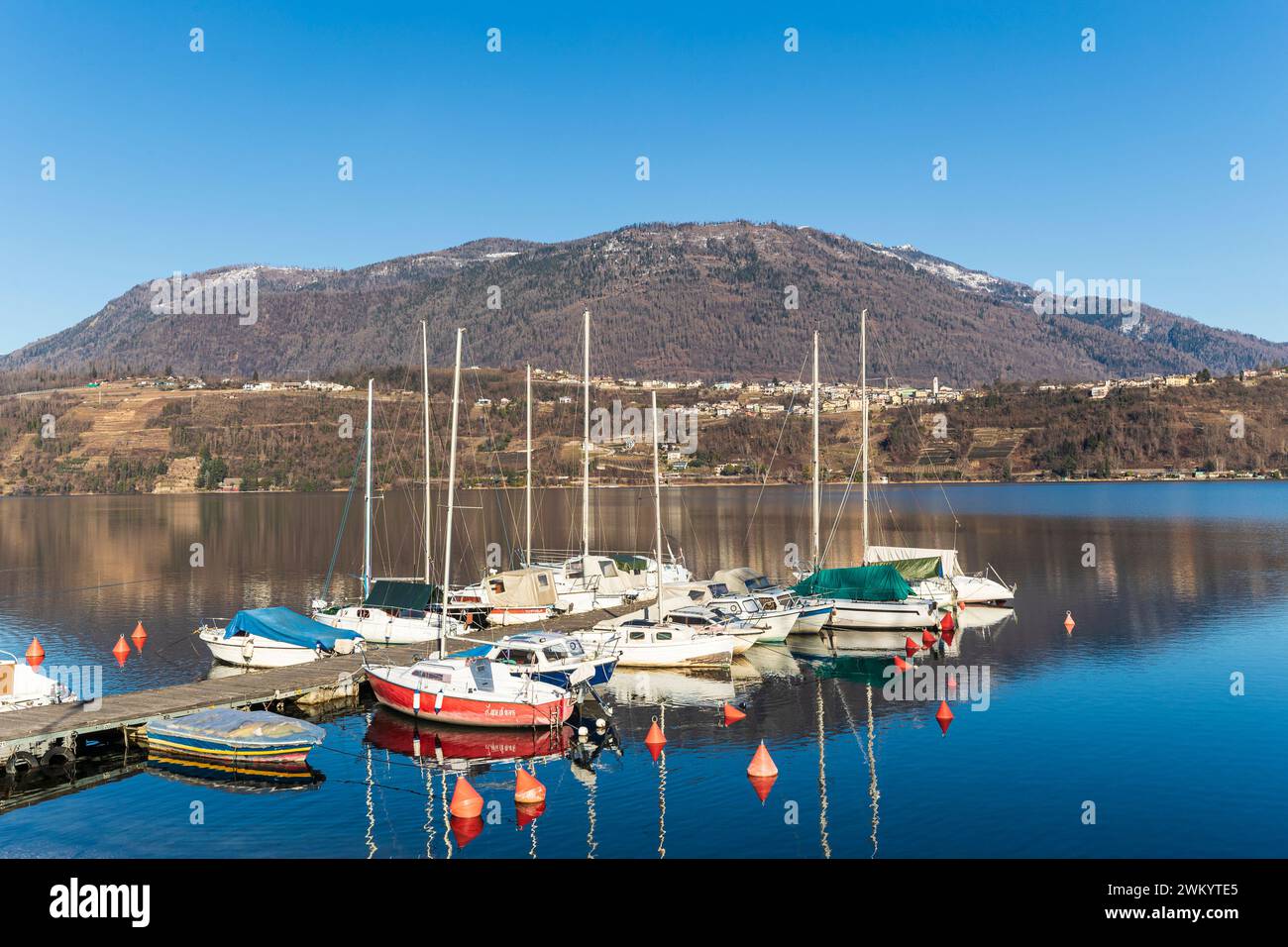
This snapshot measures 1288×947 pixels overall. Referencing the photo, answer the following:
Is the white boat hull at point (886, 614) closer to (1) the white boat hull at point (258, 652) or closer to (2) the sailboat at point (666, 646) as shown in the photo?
(2) the sailboat at point (666, 646)

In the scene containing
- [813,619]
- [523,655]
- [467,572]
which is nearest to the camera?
[523,655]

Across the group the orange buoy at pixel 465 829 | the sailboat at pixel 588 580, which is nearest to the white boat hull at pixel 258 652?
the sailboat at pixel 588 580

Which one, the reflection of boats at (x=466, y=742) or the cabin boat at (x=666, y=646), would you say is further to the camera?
the cabin boat at (x=666, y=646)

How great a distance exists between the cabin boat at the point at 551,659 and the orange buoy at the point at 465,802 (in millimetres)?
10219

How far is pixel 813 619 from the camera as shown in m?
59.5

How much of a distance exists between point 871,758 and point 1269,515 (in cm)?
13484

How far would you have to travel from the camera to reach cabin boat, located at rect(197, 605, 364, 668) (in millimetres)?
49281

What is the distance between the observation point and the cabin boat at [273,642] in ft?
162

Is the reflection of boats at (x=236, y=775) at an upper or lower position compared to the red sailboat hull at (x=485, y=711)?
lower

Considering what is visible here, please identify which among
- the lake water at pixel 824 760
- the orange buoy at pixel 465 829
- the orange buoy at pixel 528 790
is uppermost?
the orange buoy at pixel 528 790

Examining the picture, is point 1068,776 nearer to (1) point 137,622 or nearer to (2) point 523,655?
(2) point 523,655

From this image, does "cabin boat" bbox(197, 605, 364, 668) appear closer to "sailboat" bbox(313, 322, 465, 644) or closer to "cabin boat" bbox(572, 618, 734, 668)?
"sailboat" bbox(313, 322, 465, 644)
